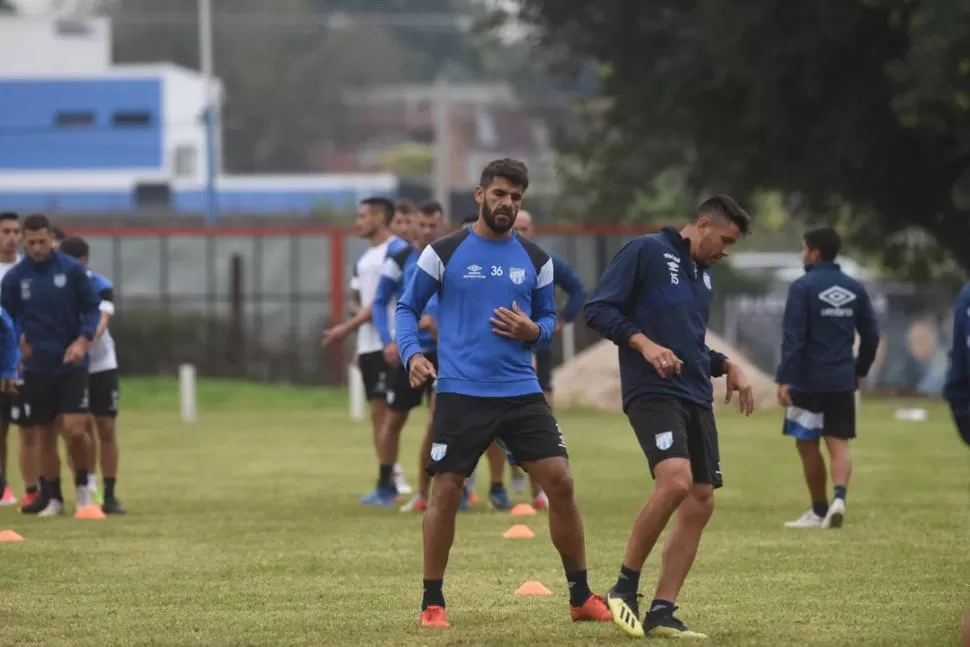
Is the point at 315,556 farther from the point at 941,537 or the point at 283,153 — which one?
the point at 283,153

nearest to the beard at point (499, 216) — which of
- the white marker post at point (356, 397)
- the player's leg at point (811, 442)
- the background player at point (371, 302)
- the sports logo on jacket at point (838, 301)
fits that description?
the sports logo on jacket at point (838, 301)

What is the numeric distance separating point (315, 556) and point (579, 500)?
4.79 metres

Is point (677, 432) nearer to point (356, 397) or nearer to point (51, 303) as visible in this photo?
Result: point (51, 303)

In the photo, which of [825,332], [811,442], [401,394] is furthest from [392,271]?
[811,442]

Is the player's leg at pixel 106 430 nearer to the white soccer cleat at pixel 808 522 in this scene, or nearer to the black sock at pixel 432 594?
the white soccer cleat at pixel 808 522

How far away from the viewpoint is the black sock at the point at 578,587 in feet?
32.2

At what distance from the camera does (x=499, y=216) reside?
31.5 ft

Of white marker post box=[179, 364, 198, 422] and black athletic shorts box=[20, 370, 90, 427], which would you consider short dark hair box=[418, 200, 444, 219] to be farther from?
white marker post box=[179, 364, 198, 422]

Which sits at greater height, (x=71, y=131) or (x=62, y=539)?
(x=71, y=131)

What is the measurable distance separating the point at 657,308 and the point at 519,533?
4713 millimetres

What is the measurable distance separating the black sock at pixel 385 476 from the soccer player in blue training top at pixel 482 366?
22.2ft

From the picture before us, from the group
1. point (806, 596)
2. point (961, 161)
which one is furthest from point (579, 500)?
point (961, 161)

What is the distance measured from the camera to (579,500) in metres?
17.2

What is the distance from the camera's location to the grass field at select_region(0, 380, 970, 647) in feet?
31.7
